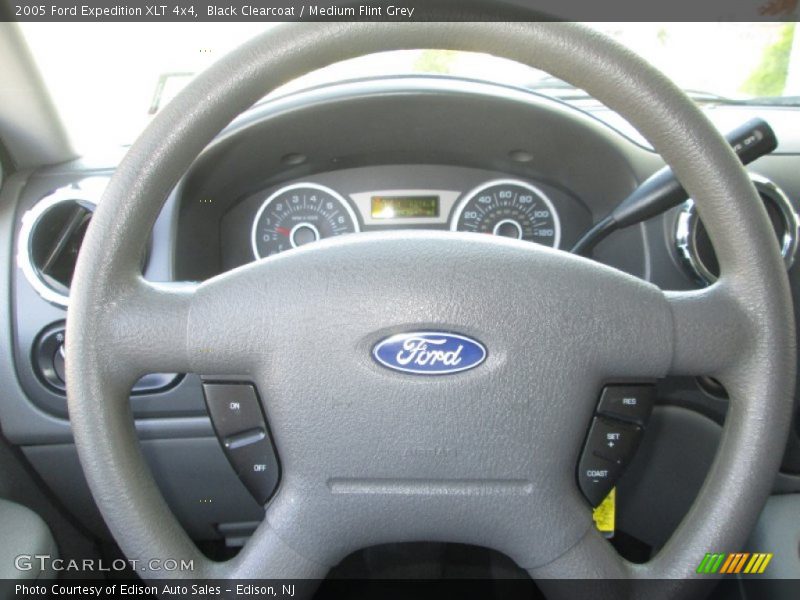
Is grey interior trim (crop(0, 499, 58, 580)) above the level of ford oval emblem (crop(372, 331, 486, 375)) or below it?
below

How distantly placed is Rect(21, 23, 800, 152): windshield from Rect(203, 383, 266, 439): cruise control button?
1.75 feet

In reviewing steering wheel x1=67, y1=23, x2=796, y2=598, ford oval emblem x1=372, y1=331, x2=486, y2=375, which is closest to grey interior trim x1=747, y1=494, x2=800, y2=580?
steering wheel x1=67, y1=23, x2=796, y2=598

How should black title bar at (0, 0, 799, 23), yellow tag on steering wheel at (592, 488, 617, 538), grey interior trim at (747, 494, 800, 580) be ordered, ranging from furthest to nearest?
1. grey interior trim at (747, 494, 800, 580)
2. yellow tag on steering wheel at (592, 488, 617, 538)
3. black title bar at (0, 0, 799, 23)

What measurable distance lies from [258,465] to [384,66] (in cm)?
A: 79

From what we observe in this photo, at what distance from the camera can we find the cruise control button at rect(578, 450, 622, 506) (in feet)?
2.63

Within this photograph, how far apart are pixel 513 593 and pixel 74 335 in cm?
84

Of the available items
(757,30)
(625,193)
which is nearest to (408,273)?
(625,193)

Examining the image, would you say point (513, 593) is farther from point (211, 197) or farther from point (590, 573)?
point (211, 197)

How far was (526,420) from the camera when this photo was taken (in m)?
0.76

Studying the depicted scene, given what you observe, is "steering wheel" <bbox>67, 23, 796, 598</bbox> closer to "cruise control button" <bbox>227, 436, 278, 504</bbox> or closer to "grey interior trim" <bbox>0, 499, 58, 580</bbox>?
"cruise control button" <bbox>227, 436, 278, 504</bbox>

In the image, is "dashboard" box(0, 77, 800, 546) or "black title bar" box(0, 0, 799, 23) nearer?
"black title bar" box(0, 0, 799, 23)

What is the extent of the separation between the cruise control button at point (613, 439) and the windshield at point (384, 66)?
58 centimetres

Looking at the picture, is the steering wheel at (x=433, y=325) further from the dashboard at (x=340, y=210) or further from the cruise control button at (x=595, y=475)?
the dashboard at (x=340, y=210)

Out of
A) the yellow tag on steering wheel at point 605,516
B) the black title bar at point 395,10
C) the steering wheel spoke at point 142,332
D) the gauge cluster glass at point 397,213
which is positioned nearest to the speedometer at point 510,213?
the gauge cluster glass at point 397,213
